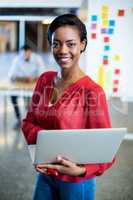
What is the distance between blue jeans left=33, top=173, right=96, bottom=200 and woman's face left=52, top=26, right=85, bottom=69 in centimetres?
43

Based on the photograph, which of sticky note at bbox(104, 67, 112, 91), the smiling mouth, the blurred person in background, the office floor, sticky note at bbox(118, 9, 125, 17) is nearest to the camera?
the smiling mouth

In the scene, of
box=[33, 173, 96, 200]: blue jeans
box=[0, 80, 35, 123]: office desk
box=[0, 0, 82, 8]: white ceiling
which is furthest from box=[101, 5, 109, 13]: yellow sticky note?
box=[33, 173, 96, 200]: blue jeans

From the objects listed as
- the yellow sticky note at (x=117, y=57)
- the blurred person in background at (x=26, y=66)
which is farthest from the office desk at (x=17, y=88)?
the yellow sticky note at (x=117, y=57)

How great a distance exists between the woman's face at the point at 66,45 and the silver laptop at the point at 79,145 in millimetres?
270

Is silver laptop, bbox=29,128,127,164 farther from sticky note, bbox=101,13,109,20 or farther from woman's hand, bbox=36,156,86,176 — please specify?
sticky note, bbox=101,13,109,20

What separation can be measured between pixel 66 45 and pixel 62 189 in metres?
0.52

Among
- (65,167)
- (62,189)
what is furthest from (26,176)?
(65,167)

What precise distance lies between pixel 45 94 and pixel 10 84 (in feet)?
10.2

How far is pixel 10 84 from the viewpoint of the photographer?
4191 millimetres

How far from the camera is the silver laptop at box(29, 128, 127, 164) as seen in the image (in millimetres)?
971

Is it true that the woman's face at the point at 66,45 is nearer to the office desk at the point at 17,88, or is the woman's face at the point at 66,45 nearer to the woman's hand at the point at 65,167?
the woman's hand at the point at 65,167

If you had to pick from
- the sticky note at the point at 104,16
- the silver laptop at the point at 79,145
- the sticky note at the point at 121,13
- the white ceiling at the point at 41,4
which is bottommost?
the silver laptop at the point at 79,145

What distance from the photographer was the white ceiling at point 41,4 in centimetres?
372

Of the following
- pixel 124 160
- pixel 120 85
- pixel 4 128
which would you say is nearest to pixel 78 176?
pixel 124 160
